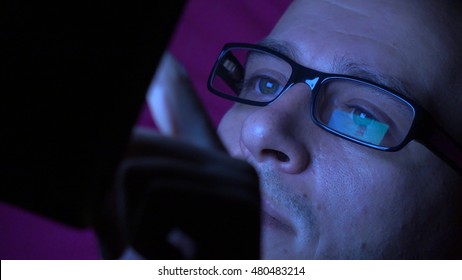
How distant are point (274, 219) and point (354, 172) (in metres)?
0.10

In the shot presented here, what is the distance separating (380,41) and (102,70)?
0.42 m

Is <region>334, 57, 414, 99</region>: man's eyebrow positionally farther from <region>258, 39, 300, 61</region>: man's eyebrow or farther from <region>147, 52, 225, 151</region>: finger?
<region>147, 52, 225, 151</region>: finger

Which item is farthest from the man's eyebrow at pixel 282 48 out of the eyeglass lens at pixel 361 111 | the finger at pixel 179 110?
the finger at pixel 179 110

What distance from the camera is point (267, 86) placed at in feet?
2.08

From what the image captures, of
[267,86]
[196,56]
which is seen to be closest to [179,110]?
[267,86]

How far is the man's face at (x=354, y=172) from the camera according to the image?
0.53 meters

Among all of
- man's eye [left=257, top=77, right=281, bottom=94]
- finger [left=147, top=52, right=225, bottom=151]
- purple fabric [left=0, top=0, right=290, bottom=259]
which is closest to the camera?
finger [left=147, top=52, right=225, bottom=151]

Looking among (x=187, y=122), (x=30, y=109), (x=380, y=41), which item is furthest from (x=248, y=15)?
(x=30, y=109)

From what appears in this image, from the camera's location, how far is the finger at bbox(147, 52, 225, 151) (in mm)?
312

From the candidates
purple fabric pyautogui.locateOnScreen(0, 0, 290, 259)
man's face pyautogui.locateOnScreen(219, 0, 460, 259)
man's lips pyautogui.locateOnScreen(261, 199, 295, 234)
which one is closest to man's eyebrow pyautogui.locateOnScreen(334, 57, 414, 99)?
man's face pyautogui.locateOnScreen(219, 0, 460, 259)

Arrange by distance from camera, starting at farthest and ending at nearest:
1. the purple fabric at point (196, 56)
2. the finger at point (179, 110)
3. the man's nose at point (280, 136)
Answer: the purple fabric at point (196, 56), the man's nose at point (280, 136), the finger at point (179, 110)

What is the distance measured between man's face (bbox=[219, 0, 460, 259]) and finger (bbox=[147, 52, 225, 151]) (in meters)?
0.11

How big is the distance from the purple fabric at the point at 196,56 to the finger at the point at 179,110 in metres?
0.44

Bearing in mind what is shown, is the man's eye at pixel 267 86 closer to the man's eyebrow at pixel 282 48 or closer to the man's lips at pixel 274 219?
the man's eyebrow at pixel 282 48
